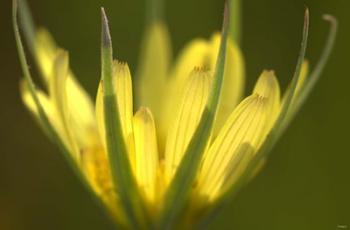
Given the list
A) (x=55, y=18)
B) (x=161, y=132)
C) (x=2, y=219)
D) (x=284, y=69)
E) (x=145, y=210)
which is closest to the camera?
(x=145, y=210)

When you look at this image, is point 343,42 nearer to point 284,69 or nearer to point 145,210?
point 284,69

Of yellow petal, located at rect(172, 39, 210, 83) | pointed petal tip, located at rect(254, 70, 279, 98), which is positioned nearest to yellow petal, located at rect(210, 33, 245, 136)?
yellow petal, located at rect(172, 39, 210, 83)

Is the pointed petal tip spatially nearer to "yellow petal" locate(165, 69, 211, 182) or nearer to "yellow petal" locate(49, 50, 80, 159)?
"yellow petal" locate(165, 69, 211, 182)

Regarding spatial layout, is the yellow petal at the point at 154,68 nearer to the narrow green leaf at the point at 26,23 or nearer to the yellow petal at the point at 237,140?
the narrow green leaf at the point at 26,23

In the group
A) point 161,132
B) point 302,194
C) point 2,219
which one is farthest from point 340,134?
point 2,219

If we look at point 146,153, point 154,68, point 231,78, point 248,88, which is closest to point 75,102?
point 154,68
